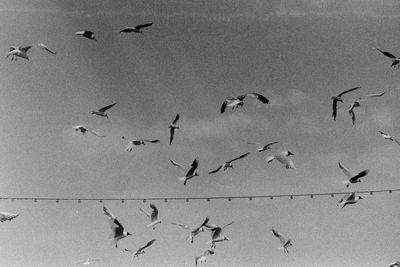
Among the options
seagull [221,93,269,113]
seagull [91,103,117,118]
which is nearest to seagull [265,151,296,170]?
seagull [221,93,269,113]

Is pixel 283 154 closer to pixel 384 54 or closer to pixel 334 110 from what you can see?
A: pixel 334 110

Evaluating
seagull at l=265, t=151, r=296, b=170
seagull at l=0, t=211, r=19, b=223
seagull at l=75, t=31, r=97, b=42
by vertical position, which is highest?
seagull at l=75, t=31, r=97, b=42

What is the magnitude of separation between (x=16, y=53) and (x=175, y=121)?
709 centimetres

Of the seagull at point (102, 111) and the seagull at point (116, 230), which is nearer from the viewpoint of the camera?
the seagull at point (116, 230)

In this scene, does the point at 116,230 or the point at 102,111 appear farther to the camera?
the point at 102,111

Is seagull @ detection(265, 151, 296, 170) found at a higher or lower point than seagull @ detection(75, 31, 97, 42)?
lower

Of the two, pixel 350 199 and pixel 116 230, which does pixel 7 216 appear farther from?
pixel 350 199

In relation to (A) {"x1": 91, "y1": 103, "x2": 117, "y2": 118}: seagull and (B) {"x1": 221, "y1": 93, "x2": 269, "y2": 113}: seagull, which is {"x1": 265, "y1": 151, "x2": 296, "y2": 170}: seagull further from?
(A) {"x1": 91, "y1": 103, "x2": 117, "y2": 118}: seagull

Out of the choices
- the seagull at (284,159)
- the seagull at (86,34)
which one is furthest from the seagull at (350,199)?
the seagull at (86,34)

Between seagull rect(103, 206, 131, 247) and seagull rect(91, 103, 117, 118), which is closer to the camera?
seagull rect(103, 206, 131, 247)

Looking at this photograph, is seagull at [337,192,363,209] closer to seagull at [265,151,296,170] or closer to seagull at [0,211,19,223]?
seagull at [265,151,296,170]

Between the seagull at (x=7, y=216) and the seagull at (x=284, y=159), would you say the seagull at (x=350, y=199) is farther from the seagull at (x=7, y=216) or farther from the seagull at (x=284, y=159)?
the seagull at (x=7, y=216)

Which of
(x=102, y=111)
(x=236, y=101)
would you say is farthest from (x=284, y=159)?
(x=102, y=111)

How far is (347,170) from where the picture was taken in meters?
21.8
